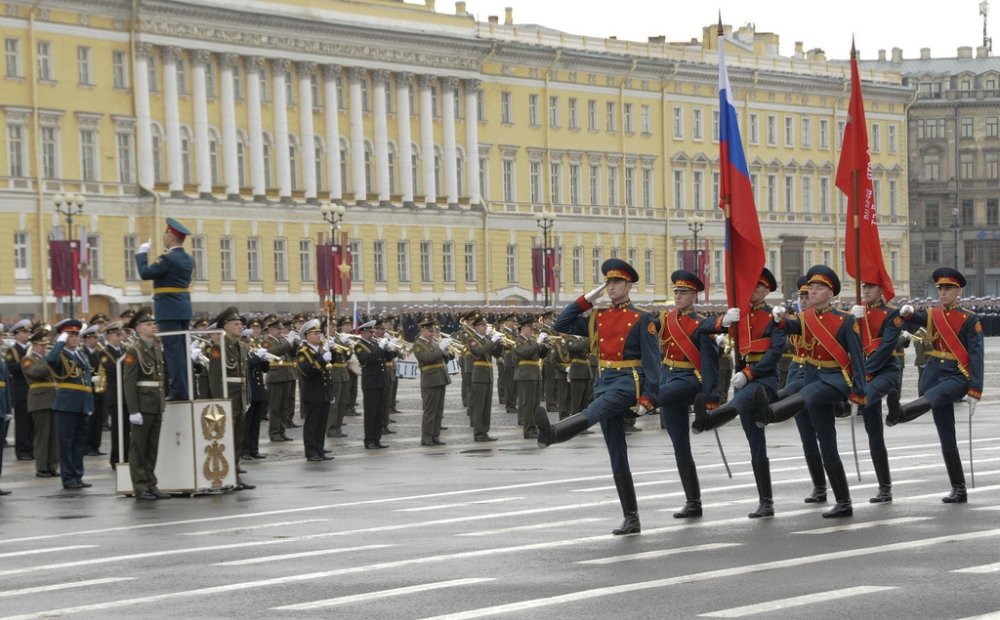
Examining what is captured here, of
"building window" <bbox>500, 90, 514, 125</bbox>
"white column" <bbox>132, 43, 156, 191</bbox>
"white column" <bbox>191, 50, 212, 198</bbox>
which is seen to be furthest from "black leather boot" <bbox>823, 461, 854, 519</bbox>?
"building window" <bbox>500, 90, 514, 125</bbox>

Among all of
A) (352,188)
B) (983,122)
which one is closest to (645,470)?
(352,188)

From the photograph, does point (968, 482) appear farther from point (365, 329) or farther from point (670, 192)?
point (670, 192)

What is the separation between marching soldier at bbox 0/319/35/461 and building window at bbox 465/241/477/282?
56073 millimetres

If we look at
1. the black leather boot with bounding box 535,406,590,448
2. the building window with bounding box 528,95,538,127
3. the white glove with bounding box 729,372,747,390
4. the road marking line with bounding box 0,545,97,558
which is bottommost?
the road marking line with bounding box 0,545,97,558

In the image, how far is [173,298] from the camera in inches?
765

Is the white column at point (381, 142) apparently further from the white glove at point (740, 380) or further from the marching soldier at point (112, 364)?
the white glove at point (740, 380)

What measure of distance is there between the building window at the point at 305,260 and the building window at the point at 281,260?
2.34ft

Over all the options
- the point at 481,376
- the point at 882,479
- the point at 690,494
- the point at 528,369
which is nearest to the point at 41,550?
the point at 690,494

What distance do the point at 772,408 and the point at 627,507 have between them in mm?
1732

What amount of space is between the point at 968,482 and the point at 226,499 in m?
6.45

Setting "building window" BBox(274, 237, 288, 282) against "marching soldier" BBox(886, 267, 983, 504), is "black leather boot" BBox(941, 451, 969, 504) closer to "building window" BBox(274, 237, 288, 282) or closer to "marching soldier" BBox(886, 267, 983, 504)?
"marching soldier" BBox(886, 267, 983, 504)

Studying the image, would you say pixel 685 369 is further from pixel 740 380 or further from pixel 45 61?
pixel 45 61

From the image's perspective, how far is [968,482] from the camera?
704 inches

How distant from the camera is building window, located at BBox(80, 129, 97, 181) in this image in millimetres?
68000
